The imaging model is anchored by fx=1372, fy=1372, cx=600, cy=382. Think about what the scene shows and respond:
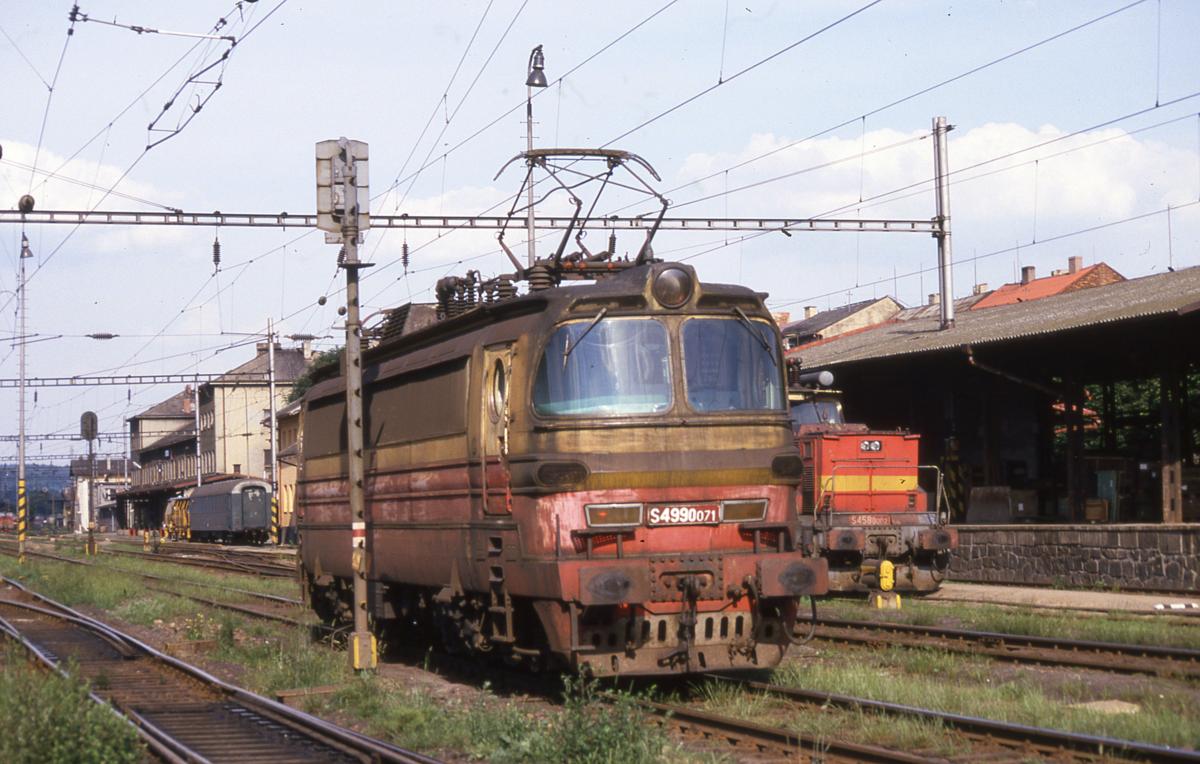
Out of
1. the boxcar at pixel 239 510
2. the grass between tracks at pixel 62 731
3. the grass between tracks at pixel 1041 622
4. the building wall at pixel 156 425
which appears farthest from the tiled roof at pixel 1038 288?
the building wall at pixel 156 425

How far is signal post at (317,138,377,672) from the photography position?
1365cm

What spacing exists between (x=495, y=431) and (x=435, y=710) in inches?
96.9

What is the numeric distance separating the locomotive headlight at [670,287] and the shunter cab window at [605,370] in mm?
208

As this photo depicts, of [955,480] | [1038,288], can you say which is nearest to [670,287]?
[955,480]

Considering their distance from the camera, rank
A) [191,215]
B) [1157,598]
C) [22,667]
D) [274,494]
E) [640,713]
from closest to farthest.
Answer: [640,713], [22,667], [1157,598], [191,215], [274,494]

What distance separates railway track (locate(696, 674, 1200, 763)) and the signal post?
3825mm

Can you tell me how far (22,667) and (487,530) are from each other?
16.2ft

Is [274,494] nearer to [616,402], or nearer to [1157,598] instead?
[1157,598]

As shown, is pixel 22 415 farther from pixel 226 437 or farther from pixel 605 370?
pixel 226 437

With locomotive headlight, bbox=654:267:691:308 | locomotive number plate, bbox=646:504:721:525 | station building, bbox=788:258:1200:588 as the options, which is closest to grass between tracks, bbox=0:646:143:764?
locomotive number plate, bbox=646:504:721:525

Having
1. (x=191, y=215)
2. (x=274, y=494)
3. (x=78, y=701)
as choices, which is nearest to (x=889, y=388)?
(x=191, y=215)

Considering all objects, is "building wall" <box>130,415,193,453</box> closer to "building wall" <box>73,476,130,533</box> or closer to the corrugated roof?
"building wall" <box>73,476,130,533</box>

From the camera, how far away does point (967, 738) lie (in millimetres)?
9336

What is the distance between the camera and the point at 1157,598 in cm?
2059
